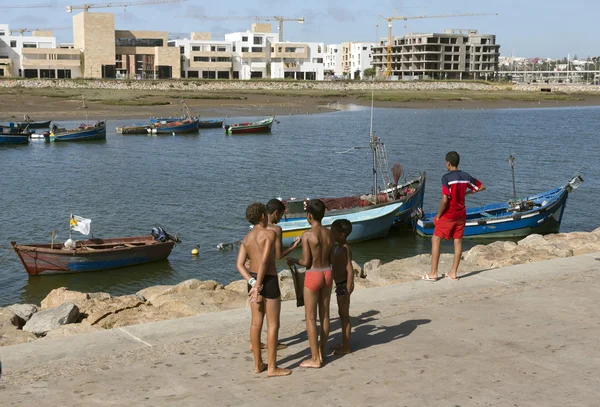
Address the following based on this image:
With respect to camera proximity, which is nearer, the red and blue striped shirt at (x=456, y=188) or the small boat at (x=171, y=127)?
the red and blue striped shirt at (x=456, y=188)

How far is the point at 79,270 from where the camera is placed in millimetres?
21734

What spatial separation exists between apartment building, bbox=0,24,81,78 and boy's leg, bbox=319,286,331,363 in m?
121

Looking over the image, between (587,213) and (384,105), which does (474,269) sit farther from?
(384,105)

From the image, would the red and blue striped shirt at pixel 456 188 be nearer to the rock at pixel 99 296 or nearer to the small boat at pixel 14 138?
the rock at pixel 99 296

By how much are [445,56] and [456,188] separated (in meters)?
162

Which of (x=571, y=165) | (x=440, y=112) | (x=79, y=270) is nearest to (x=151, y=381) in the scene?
(x=79, y=270)

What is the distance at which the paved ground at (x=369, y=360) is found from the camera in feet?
24.9

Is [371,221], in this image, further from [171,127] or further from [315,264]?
[171,127]

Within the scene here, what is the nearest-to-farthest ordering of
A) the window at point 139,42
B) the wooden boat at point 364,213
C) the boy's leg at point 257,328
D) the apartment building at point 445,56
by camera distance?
the boy's leg at point 257,328 → the wooden boat at point 364,213 → the window at point 139,42 → the apartment building at point 445,56

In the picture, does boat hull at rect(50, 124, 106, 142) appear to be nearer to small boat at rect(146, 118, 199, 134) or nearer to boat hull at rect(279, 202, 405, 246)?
small boat at rect(146, 118, 199, 134)

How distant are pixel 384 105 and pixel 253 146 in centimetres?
5147

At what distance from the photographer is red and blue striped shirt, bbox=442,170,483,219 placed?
11.5 metres

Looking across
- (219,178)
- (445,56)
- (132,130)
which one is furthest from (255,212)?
(445,56)

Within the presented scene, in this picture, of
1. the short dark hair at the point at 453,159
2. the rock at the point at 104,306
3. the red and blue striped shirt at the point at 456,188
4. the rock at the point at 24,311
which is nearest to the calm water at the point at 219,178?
the rock at the point at 24,311
